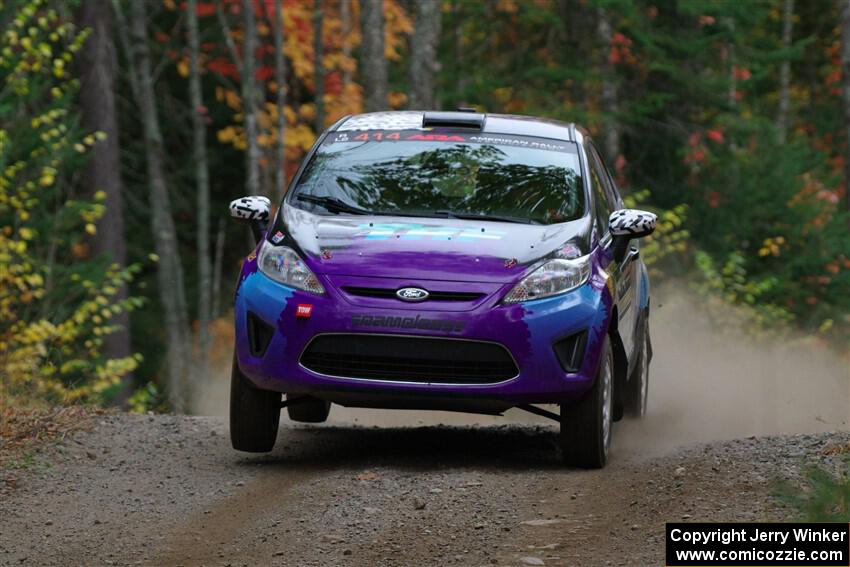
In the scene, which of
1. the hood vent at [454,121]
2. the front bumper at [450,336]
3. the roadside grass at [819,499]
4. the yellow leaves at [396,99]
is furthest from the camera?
the yellow leaves at [396,99]

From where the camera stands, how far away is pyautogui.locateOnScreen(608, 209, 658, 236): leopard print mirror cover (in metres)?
9.01

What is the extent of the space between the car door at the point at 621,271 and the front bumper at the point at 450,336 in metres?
0.83

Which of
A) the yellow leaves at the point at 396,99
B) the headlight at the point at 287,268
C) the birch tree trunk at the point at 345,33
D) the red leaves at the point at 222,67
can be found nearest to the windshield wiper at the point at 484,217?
the headlight at the point at 287,268

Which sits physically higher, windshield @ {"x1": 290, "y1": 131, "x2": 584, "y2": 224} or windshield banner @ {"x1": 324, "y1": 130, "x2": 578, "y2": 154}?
windshield banner @ {"x1": 324, "y1": 130, "x2": 578, "y2": 154}

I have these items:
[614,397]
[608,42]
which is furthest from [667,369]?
[608,42]

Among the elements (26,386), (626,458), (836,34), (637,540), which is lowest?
(836,34)

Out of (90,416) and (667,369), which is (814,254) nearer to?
(667,369)

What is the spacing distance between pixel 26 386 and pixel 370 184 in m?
3.46

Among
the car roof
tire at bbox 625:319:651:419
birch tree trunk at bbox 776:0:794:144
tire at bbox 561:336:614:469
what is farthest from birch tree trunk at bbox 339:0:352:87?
tire at bbox 561:336:614:469

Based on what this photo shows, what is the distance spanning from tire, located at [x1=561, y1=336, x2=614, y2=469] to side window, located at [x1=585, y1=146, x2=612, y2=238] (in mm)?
929

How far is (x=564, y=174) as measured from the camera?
9.36 m

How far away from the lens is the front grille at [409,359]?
319 inches

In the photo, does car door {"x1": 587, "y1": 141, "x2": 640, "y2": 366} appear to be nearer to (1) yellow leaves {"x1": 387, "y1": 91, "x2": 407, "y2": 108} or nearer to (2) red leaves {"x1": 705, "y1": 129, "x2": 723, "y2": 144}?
(2) red leaves {"x1": 705, "y1": 129, "x2": 723, "y2": 144}

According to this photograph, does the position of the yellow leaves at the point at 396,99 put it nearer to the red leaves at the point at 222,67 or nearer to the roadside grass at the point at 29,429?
the red leaves at the point at 222,67
